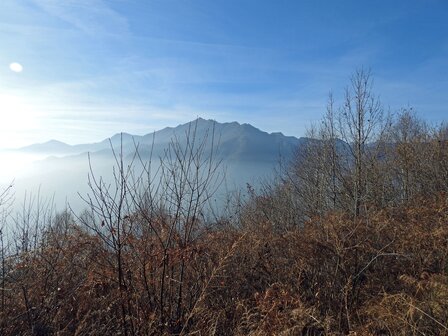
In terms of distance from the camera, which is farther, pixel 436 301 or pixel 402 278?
pixel 402 278

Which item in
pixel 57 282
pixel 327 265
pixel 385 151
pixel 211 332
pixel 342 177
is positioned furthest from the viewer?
pixel 385 151

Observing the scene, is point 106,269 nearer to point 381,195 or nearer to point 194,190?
point 194,190

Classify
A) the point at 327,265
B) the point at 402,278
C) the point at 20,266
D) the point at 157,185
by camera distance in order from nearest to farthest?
the point at 157,185, the point at 20,266, the point at 402,278, the point at 327,265

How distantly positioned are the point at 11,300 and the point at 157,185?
8.66ft

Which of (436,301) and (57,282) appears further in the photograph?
(57,282)

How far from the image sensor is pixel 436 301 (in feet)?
17.2

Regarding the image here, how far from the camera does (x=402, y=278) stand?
6531mm

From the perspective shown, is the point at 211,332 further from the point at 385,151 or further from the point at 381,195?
the point at 385,151

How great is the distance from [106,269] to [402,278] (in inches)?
198

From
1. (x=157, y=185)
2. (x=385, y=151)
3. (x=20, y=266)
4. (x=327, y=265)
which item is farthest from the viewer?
(x=385, y=151)

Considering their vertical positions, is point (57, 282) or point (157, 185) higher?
point (157, 185)

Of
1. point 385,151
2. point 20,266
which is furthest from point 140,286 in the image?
point 385,151

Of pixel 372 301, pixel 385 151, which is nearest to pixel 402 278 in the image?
pixel 372 301

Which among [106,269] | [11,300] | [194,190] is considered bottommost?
[11,300]
